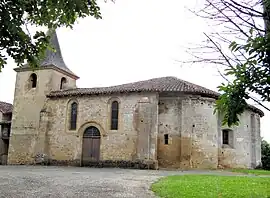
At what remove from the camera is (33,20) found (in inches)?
257

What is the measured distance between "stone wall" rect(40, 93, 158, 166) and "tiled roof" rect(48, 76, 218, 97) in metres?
0.54

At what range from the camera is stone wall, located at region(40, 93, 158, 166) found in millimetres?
25422

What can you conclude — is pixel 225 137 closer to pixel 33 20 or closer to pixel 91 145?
pixel 91 145

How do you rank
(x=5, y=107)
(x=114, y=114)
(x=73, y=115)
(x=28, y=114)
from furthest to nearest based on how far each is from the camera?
(x=5, y=107) → (x=28, y=114) → (x=73, y=115) → (x=114, y=114)

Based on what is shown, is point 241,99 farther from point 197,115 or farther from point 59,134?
point 59,134

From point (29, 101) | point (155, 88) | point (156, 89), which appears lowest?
point (29, 101)

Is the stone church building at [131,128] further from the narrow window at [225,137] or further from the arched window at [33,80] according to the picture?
the arched window at [33,80]

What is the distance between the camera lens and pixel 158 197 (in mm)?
9945

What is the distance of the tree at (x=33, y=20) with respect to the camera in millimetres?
5164

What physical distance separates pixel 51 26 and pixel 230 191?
320 inches

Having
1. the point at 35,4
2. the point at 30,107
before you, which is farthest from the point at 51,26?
the point at 30,107

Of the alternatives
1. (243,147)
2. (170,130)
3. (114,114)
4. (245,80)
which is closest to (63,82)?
(114,114)

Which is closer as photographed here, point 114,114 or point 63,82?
point 114,114

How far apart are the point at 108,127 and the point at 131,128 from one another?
2.15 m
